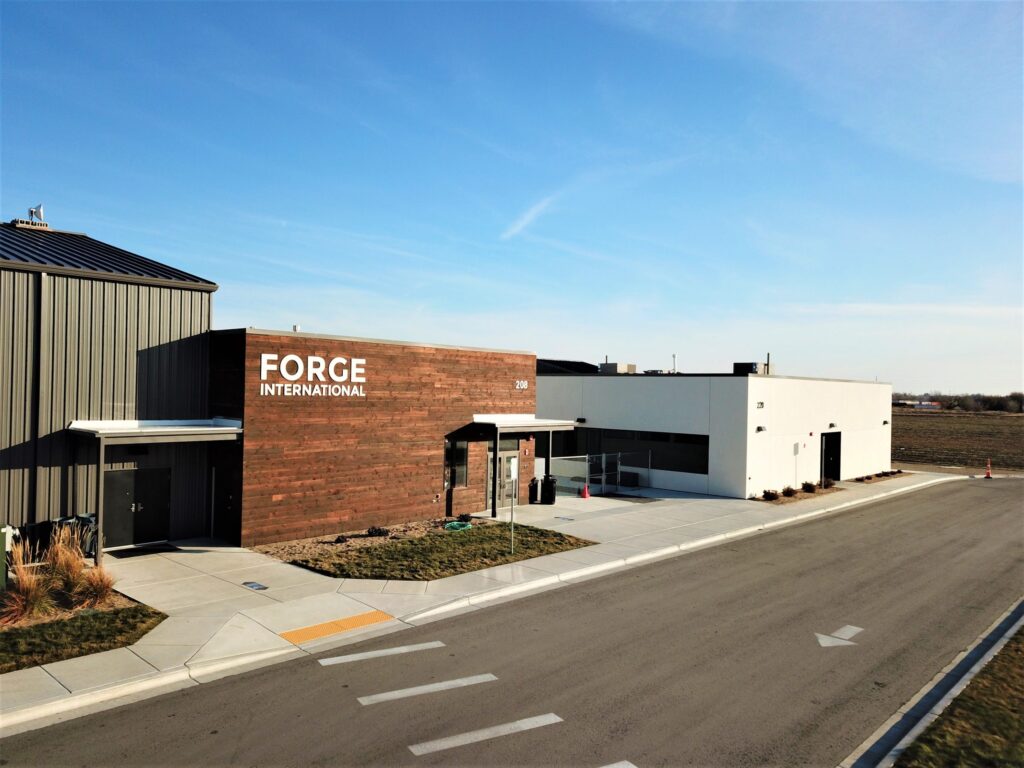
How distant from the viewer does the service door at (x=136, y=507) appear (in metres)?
16.7

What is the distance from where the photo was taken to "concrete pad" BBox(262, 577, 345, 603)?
1332 centimetres

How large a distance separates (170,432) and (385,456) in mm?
6122

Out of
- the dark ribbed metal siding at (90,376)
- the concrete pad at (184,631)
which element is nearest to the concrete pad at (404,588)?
the concrete pad at (184,631)

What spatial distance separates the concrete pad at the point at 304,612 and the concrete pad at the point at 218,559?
3138 millimetres

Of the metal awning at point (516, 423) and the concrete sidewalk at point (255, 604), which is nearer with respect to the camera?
the concrete sidewalk at point (255, 604)

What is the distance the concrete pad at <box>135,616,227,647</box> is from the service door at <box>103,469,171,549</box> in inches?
239

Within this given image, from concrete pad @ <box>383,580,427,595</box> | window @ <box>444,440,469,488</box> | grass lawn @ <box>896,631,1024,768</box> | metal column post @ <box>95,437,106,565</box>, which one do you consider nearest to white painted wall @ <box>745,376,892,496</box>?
window @ <box>444,440,469,488</box>

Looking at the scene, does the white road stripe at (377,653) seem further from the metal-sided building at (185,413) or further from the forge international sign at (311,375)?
the forge international sign at (311,375)

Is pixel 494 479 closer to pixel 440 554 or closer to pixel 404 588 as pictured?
pixel 440 554

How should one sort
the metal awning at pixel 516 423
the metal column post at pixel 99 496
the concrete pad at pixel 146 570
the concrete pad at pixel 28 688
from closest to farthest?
the concrete pad at pixel 28 688, the metal column post at pixel 99 496, the concrete pad at pixel 146 570, the metal awning at pixel 516 423

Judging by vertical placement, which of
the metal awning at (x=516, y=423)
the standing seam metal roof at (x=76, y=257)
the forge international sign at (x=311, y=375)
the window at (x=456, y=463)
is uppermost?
the standing seam metal roof at (x=76, y=257)

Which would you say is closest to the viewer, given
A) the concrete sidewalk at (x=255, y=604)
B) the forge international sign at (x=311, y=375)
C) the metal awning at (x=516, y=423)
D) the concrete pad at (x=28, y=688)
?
the concrete pad at (x=28, y=688)

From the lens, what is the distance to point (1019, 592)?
49.3 feet

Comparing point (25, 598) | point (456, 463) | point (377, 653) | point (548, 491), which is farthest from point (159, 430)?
point (548, 491)
